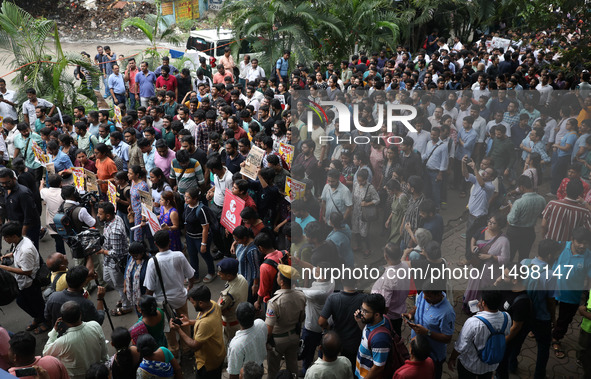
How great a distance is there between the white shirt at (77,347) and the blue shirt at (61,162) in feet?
14.8

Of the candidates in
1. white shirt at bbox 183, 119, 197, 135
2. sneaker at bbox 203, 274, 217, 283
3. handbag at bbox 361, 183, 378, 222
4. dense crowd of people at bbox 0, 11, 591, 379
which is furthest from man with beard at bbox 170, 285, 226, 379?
white shirt at bbox 183, 119, 197, 135

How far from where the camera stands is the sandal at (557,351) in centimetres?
596

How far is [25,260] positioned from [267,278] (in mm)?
2864

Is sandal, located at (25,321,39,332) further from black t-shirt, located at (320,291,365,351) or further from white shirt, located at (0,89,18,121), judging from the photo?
white shirt, located at (0,89,18,121)

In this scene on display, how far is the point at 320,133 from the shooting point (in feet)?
30.7

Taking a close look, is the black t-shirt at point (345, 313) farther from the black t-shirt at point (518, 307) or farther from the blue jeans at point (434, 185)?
the blue jeans at point (434, 185)

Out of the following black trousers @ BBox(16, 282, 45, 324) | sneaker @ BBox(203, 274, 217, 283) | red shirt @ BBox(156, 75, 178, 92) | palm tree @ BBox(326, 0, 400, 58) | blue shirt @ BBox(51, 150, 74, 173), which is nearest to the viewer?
black trousers @ BBox(16, 282, 45, 324)

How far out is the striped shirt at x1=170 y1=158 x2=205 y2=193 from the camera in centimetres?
784

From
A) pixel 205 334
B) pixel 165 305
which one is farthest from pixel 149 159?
pixel 205 334

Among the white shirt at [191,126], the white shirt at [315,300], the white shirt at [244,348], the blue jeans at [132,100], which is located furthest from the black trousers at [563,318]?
the blue jeans at [132,100]

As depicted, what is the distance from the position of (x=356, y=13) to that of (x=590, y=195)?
1332cm

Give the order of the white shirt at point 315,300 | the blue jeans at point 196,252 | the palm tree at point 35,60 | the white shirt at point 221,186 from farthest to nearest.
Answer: the palm tree at point 35,60 → the white shirt at point 221,186 → the blue jeans at point 196,252 → the white shirt at point 315,300

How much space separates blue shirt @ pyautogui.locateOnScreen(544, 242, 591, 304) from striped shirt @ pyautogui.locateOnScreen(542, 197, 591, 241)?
1146 mm

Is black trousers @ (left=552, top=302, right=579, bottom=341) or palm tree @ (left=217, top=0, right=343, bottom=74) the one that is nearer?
black trousers @ (left=552, top=302, right=579, bottom=341)
